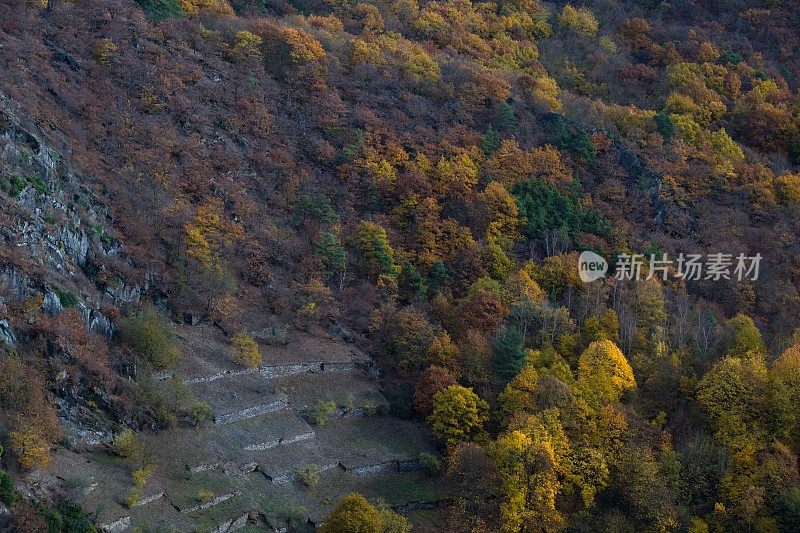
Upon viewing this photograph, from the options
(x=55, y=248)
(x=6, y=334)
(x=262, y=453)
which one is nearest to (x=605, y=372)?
(x=262, y=453)

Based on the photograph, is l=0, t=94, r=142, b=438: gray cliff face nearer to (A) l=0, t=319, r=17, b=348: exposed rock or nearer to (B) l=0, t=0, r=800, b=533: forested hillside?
(A) l=0, t=319, r=17, b=348: exposed rock

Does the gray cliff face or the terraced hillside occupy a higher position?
the gray cliff face

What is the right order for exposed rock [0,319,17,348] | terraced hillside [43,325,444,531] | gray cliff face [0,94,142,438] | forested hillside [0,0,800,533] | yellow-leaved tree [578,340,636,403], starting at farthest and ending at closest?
yellow-leaved tree [578,340,636,403]
forested hillside [0,0,800,533]
gray cliff face [0,94,142,438]
exposed rock [0,319,17,348]
terraced hillside [43,325,444,531]

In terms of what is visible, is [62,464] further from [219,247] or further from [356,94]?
[356,94]

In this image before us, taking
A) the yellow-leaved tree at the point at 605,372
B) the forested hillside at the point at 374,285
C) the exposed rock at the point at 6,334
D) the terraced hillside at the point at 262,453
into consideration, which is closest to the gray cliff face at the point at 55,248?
the exposed rock at the point at 6,334

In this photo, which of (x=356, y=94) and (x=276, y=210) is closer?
(x=276, y=210)

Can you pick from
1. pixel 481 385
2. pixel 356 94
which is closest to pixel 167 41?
pixel 356 94

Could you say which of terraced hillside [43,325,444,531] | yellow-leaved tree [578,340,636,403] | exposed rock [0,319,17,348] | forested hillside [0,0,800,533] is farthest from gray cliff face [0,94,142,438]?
yellow-leaved tree [578,340,636,403]
